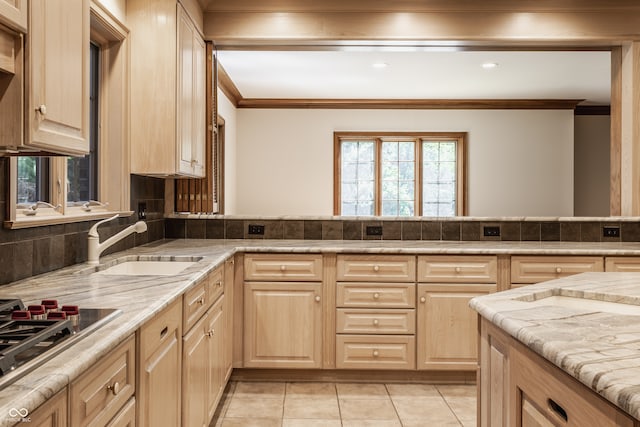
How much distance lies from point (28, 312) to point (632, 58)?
12.9 feet

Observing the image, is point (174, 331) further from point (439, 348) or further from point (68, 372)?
point (439, 348)

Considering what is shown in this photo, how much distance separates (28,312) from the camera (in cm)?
133

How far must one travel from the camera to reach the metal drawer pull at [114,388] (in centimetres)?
127

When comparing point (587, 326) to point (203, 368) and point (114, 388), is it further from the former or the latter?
point (203, 368)

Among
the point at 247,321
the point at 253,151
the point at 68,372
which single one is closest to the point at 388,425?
the point at 247,321

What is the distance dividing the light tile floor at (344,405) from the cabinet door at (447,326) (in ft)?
0.62

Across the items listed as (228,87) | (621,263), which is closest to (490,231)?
(621,263)

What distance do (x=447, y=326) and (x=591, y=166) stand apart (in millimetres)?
5958

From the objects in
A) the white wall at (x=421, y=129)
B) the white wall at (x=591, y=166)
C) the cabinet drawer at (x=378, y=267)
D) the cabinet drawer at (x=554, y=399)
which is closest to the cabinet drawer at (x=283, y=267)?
the cabinet drawer at (x=378, y=267)

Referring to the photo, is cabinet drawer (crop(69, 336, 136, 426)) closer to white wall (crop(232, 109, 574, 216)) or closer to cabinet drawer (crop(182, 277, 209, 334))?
cabinet drawer (crop(182, 277, 209, 334))

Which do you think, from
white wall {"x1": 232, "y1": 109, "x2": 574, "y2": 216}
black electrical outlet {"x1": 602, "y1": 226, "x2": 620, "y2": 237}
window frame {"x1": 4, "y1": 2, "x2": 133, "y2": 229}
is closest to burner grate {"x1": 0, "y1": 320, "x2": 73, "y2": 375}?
window frame {"x1": 4, "y1": 2, "x2": 133, "y2": 229}

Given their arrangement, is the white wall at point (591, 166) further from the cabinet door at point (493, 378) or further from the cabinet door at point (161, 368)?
the cabinet door at point (161, 368)

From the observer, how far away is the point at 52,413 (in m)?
0.98

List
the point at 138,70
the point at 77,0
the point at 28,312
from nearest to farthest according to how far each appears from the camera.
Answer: the point at 28,312, the point at 77,0, the point at 138,70
